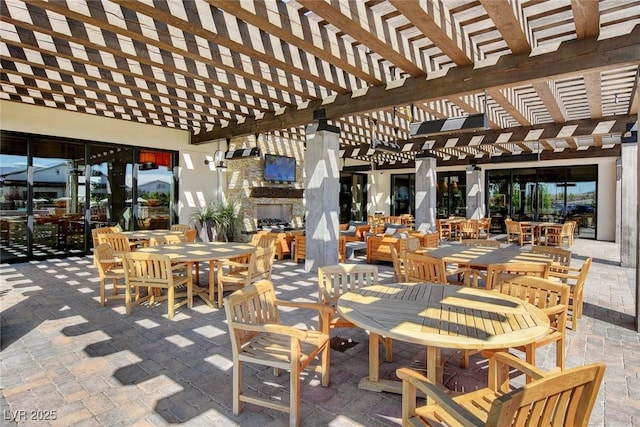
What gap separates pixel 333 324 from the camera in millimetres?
2965

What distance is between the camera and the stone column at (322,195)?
688 cm

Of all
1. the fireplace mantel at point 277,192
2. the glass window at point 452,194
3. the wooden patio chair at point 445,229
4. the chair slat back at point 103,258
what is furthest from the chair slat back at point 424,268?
the glass window at point 452,194

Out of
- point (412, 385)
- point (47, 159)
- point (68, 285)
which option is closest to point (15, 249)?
point (47, 159)

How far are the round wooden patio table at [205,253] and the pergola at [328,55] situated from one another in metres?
2.60

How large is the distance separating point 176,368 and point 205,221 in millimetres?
7679

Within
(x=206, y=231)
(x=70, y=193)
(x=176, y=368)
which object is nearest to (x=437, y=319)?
(x=176, y=368)

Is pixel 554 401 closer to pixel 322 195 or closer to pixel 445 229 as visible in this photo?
pixel 322 195

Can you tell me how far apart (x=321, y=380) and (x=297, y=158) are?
1043cm

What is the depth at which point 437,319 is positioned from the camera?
224 cm

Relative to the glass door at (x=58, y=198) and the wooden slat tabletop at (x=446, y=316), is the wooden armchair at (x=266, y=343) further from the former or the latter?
the glass door at (x=58, y=198)

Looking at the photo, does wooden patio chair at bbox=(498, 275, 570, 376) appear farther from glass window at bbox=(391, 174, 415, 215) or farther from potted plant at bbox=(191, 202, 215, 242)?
glass window at bbox=(391, 174, 415, 215)

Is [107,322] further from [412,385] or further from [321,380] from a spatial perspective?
[412,385]

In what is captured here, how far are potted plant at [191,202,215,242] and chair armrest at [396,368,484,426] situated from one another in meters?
9.20

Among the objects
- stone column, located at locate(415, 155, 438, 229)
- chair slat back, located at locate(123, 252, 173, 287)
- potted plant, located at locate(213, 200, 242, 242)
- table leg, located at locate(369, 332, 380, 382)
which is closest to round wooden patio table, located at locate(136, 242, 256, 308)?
chair slat back, located at locate(123, 252, 173, 287)
